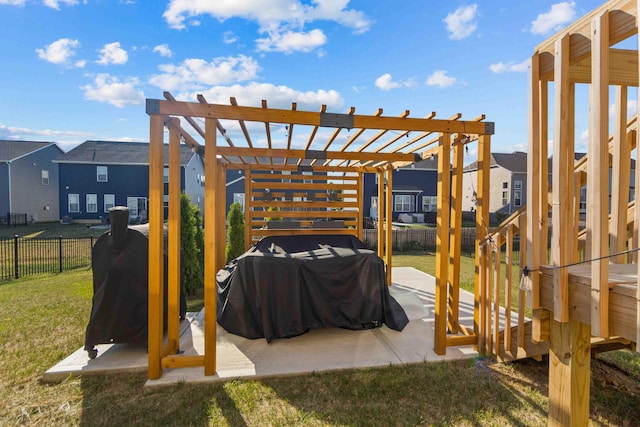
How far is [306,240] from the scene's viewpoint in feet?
18.1

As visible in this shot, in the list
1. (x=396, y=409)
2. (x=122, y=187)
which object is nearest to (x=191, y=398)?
(x=396, y=409)

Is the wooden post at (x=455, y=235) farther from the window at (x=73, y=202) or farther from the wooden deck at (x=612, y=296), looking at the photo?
the window at (x=73, y=202)

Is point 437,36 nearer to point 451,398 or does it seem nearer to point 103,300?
point 451,398

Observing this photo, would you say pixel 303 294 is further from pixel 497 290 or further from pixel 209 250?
pixel 497 290

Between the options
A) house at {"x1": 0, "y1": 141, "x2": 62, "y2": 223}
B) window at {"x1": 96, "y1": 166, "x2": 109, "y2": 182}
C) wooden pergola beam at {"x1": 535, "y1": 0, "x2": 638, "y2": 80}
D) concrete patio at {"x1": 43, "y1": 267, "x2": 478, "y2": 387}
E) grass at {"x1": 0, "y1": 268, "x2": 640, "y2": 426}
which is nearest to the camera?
wooden pergola beam at {"x1": 535, "y1": 0, "x2": 638, "y2": 80}

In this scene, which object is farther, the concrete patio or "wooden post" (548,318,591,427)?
the concrete patio

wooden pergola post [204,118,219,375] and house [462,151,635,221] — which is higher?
house [462,151,635,221]

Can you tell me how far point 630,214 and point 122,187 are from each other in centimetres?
2403

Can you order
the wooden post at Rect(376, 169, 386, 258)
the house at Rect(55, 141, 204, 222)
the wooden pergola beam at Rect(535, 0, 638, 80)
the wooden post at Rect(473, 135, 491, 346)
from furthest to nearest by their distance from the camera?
the house at Rect(55, 141, 204, 222) < the wooden post at Rect(376, 169, 386, 258) < the wooden post at Rect(473, 135, 491, 346) < the wooden pergola beam at Rect(535, 0, 638, 80)

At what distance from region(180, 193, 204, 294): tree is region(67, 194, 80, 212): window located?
66.8 feet

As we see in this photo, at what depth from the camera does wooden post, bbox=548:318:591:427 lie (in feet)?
5.25

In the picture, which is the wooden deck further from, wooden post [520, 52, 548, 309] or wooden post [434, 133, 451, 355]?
wooden post [434, 133, 451, 355]

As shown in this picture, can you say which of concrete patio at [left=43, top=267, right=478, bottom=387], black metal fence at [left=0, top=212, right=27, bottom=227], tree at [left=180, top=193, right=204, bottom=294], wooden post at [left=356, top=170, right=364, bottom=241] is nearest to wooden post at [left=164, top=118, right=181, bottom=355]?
concrete patio at [left=43, top=267, right=478, bottom=387]

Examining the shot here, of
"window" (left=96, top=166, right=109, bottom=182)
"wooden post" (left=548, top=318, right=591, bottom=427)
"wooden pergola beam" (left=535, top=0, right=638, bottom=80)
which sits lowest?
"wooden post" (left=548, top=318, right=591, bottom=427)
